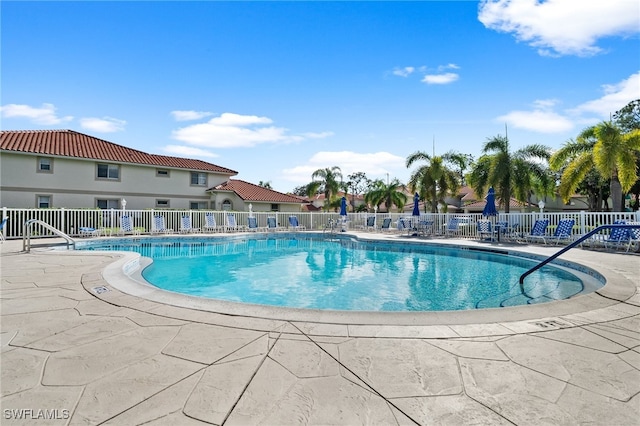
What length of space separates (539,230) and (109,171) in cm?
2429

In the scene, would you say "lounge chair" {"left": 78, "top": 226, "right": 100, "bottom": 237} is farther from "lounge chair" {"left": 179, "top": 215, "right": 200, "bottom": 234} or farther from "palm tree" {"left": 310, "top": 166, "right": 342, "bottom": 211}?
"palm tree" {"left": 310, "top": 166, "right": 342, "bottom": 211}

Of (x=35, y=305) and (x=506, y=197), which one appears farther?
(x=506, y=197)

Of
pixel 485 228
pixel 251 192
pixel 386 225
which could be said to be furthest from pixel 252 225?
pixel 485 228

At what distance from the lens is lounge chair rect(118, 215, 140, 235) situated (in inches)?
617

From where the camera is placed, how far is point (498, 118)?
20.3 meters

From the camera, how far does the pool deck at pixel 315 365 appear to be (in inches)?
72.3

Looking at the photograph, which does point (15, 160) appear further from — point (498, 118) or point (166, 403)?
point (498, 118)

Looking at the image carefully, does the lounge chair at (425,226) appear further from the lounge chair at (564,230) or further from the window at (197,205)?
the window at (197,205)

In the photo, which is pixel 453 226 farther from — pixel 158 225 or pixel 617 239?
pixel 158 225

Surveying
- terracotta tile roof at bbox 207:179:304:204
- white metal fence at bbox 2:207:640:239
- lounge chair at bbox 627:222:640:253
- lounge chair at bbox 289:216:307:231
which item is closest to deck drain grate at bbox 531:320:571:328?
lounge chair at bbox 627:222:640:253

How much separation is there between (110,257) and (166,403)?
703 centimetres

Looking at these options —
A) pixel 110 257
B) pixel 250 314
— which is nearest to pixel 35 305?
pixel 250 314

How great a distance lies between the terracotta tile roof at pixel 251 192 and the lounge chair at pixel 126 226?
376 inches

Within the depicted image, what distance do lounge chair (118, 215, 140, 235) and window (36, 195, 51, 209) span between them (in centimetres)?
718
